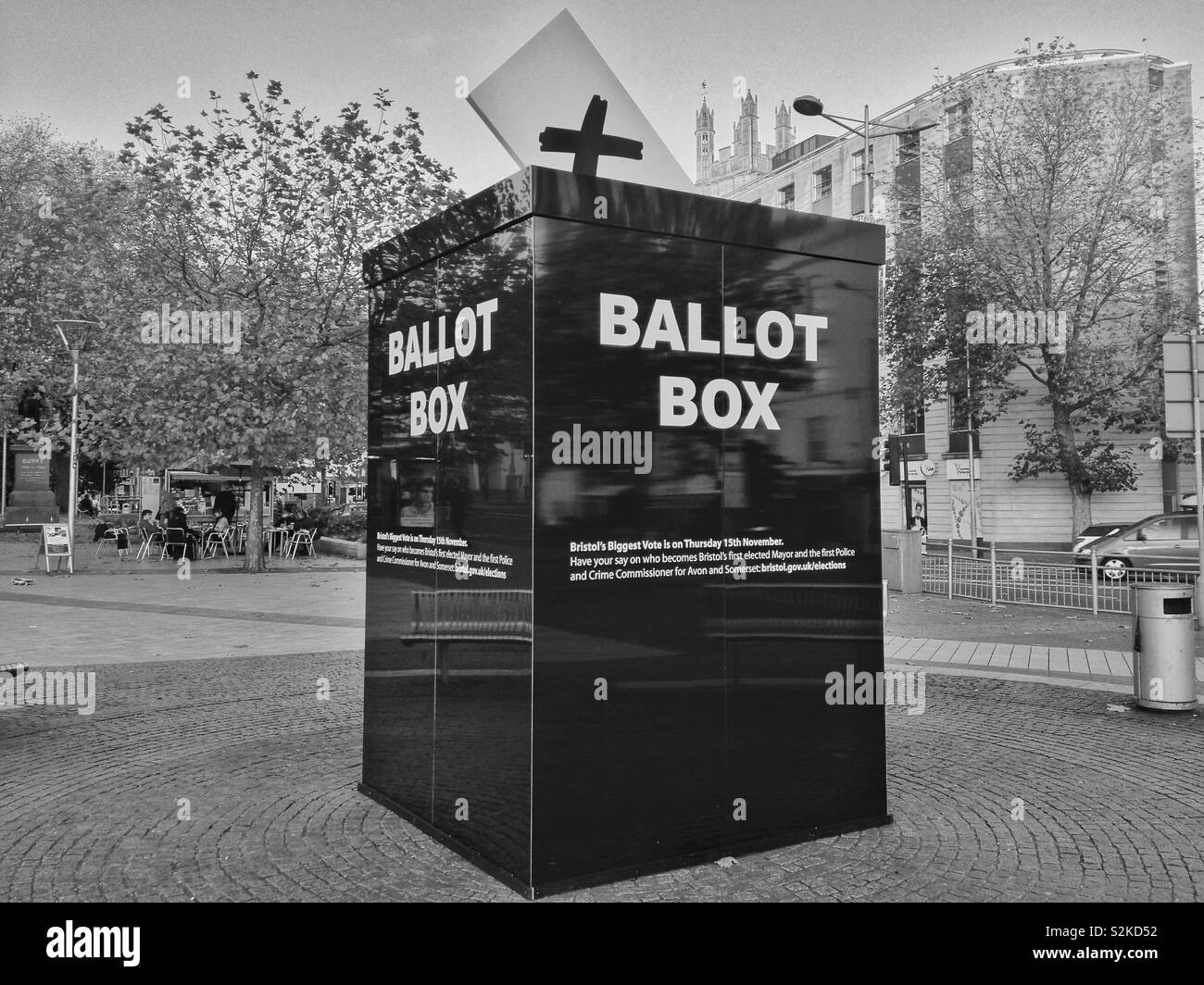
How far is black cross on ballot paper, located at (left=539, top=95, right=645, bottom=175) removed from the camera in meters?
5.04

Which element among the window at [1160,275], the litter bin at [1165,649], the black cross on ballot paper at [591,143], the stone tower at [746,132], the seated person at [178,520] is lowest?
the litter bin at [1165,649]

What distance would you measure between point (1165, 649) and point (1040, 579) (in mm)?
8406

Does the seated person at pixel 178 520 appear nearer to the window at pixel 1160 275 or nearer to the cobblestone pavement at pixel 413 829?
the cobblestone pavement at pixel 413 829

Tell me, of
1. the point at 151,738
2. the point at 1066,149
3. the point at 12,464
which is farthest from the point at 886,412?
the point at 12,464

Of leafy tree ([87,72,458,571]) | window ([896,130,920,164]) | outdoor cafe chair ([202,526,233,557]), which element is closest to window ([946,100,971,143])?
window ([896,130,920,164])

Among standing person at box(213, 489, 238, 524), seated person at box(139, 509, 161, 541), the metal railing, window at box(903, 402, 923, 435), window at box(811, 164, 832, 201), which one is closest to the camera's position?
the metal railing

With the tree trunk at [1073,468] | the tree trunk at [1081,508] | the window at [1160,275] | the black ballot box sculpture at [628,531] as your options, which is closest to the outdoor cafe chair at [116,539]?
the black ballot box sculpture at [628,531]

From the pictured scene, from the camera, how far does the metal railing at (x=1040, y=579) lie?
49.3 ft

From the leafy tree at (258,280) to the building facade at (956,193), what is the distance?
42.3ft

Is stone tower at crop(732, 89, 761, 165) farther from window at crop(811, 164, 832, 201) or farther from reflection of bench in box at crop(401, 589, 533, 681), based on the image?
reflection of bench in box at crop(401, 589, 533, 681)

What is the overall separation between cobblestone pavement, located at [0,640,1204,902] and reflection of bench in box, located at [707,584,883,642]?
1003mm

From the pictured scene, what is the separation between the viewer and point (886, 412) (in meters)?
35.8

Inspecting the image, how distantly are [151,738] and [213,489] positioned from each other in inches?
1351
